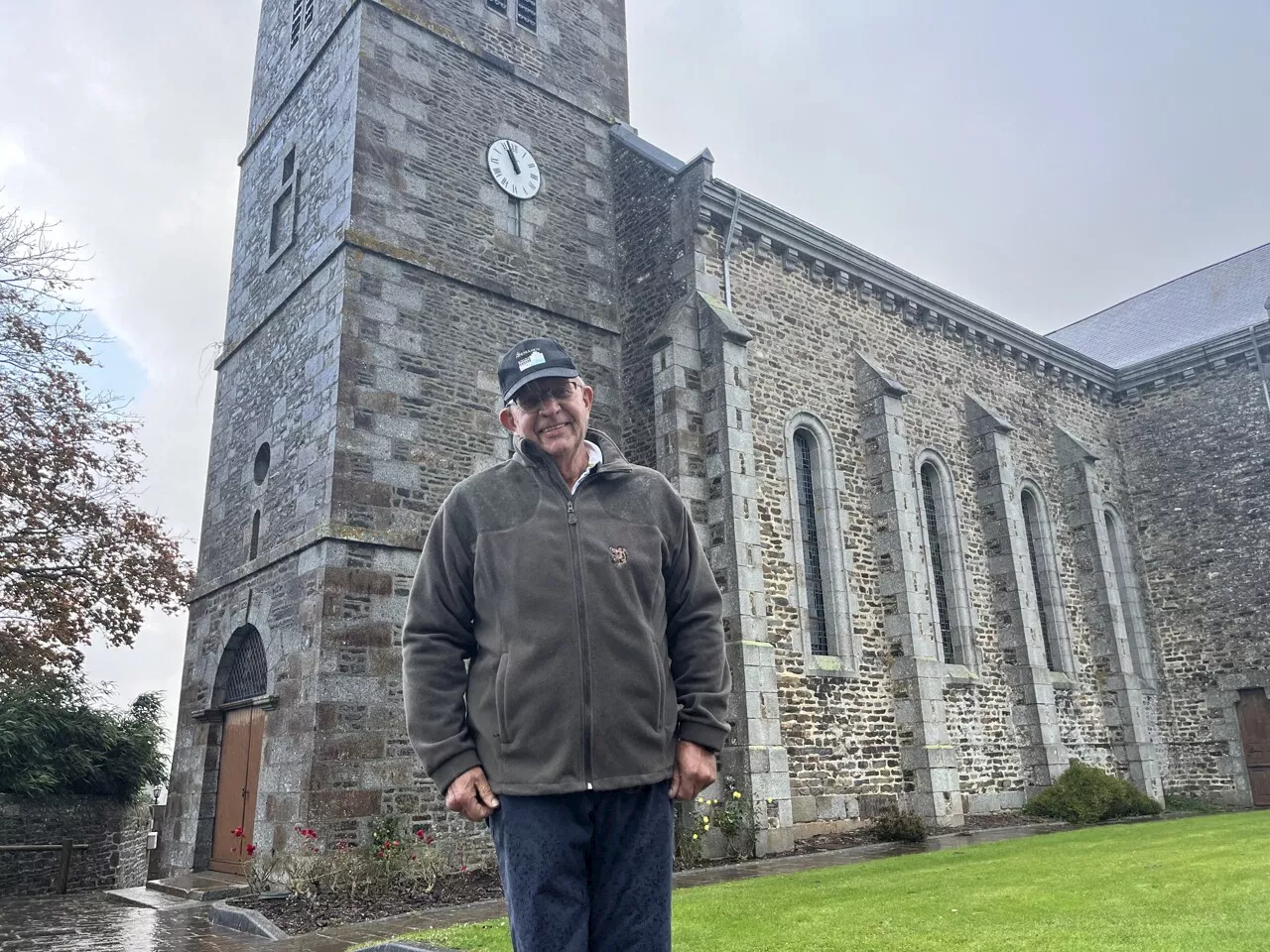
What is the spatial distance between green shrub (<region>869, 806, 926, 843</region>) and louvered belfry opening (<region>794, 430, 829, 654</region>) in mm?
2512

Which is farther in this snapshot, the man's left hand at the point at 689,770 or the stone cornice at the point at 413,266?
the stone cornice at the point at 413,266

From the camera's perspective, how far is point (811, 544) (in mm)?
14938

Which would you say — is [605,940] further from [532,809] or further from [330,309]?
[330,309]

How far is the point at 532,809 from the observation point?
8.29 feet

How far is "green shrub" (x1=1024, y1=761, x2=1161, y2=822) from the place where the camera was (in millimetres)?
15609

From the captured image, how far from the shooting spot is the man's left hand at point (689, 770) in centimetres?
→ 269

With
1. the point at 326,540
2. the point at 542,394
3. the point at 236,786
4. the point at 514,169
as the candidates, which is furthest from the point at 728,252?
the point at 542,394

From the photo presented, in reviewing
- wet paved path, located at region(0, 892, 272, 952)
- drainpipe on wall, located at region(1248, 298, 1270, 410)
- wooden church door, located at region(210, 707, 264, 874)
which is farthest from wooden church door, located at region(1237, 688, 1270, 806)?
wet paved path, located at region(0, 892, 272, 952)

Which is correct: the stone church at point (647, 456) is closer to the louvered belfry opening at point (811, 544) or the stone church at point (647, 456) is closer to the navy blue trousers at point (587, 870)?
the louvered belfry opening at point (811, 544)

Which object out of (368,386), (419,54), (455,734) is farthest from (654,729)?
(419,54)

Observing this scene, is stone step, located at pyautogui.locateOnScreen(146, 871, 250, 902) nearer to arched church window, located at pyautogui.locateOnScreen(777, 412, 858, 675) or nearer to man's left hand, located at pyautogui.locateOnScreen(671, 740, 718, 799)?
arched church window, located at pyautogui.locateOnScreen(777, 412, 858, 675)

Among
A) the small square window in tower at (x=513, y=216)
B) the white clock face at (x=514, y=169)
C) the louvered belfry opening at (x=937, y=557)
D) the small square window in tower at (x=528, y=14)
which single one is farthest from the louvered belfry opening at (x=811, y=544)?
the small square window in tower at (x=528, y=14)

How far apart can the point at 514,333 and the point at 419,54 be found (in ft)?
15.3

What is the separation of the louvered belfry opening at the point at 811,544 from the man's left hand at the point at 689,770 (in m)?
11.7
